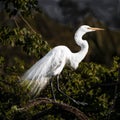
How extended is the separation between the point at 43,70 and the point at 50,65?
0.11m

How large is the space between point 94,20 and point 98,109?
10.7 metres

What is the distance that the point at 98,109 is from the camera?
5340mm

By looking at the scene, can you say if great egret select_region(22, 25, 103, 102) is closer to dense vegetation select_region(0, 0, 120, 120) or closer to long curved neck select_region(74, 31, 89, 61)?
long curved neck select_region(74, 31, 89, 61)

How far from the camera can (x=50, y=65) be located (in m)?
5.16

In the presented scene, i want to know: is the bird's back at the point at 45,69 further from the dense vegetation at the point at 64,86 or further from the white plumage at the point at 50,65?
the dense vegetation at the point at 64,86

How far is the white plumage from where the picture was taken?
5016mm

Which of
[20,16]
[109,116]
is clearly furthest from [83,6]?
[109,116]

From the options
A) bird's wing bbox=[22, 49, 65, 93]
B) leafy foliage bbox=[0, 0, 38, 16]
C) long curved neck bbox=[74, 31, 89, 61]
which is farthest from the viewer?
leafy foliage bbox=[0, 0, 38, 16]

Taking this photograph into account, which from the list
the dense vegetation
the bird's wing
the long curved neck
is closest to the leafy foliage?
the dense vegetation

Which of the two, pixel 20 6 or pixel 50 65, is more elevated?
pixel 20 6

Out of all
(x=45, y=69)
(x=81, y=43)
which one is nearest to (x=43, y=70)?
(x=45, y=69)

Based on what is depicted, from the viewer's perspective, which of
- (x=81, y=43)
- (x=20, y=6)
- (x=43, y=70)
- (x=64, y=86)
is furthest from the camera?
(x=20, y=6)

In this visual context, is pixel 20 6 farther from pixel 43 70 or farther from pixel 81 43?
pixel 43 70

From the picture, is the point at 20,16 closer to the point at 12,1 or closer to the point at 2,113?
the point at 12,1
